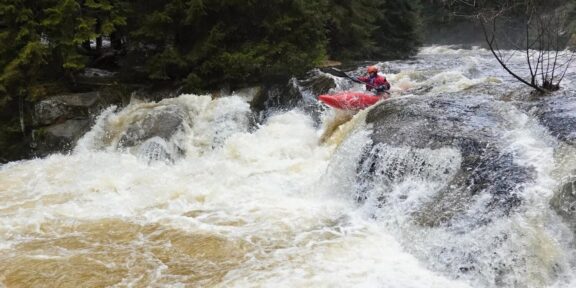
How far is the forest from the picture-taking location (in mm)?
10133

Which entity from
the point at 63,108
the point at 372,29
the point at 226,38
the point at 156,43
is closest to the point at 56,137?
the point at 63,108

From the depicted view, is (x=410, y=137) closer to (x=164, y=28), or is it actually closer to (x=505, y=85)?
(x=505, y=85)

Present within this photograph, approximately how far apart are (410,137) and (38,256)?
15.3 ft

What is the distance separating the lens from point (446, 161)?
588 cm

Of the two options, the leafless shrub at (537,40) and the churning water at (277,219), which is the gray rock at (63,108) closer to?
the churning water at (277,219)

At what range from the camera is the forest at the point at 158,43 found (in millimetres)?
10133

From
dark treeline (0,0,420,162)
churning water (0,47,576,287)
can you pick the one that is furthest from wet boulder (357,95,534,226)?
dark treeline (0,0,420,162)

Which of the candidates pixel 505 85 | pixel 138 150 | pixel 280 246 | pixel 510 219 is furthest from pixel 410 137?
pixel 138 150

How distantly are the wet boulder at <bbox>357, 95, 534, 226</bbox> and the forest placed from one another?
3.86 m

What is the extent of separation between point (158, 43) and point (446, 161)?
810 cm

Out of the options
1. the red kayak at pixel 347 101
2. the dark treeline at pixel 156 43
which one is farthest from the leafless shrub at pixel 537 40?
the dark treeline at pixel 156 43

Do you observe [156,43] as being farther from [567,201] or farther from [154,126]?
[567,201]

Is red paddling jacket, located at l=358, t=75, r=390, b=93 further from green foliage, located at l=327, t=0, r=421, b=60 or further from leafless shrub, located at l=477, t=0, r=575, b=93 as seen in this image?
green foliage, located at l=327, t=0, r=421, b=60

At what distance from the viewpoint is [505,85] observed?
9.11 meters
